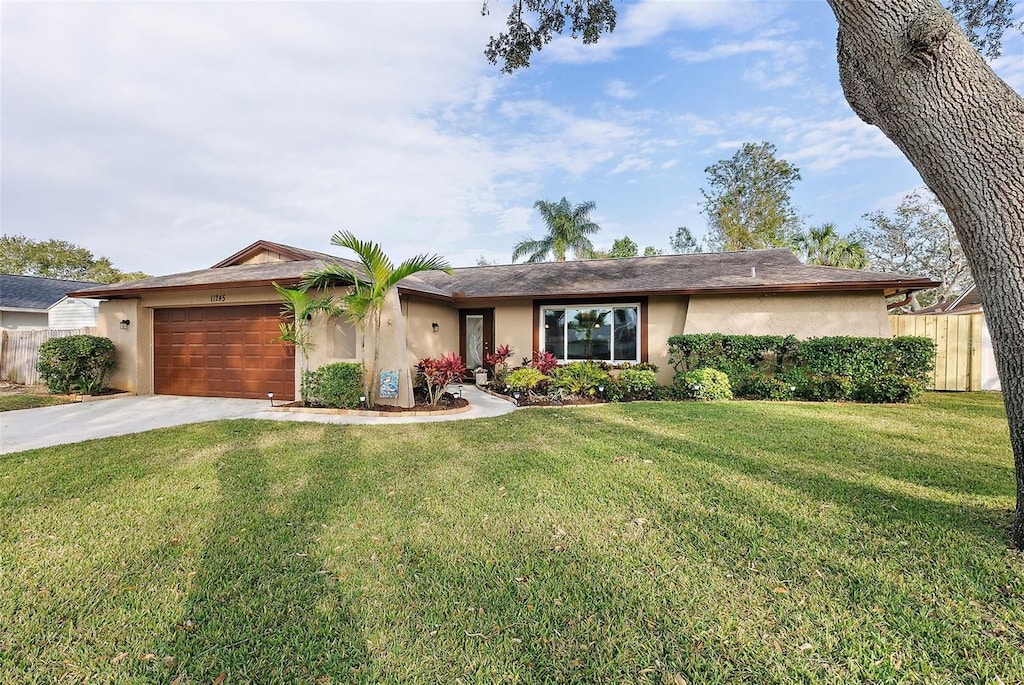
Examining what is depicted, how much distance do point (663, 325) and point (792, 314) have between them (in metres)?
2.84

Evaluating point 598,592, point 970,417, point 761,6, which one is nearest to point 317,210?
point 761,6

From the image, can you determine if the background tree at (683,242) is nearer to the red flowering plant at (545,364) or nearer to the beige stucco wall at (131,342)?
the red flowering plant at (545,364)

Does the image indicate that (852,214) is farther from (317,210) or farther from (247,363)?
(247,363)

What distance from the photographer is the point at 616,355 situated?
11.7 metres

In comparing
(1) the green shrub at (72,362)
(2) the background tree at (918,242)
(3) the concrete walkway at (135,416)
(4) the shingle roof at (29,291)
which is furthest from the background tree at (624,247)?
(4) the shingle roof at (29,291)

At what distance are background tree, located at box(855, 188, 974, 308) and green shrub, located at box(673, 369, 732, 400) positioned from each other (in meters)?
23.8

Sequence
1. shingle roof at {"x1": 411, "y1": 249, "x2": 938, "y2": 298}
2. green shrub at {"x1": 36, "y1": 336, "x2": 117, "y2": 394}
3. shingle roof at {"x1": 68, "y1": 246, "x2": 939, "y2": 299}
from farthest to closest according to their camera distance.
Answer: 1. green shrub at {"x1": 36, "y1": 336, "x2": 117, "y2": 394}
2. shingle roof at {"x1": 411, "y1": 249, "x2": 938, "y2": 298}
3. shingle roof at {"x1": 68, "y1": 246, "x2": 939, "y2": 299}

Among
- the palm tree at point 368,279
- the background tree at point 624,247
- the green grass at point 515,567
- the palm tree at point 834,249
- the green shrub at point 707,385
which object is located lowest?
the green grass at point 515,567

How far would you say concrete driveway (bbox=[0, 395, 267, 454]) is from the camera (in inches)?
259

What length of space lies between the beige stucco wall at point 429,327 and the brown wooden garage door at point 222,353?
106 inches

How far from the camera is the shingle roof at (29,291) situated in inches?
788

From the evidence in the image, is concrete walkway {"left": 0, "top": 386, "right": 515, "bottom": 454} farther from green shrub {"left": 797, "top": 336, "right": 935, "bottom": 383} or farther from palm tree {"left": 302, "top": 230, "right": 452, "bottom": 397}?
green shrub {"left": 797, "top": 336, "right": 935, "bottom": 383}

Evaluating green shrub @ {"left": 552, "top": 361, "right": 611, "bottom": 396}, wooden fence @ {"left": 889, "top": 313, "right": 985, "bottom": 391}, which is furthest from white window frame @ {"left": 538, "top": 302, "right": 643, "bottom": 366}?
wooden fence @ {"left": 889, "top": 313, "right": 985, "bottom": 391}

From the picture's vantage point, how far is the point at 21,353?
13.3 metres
